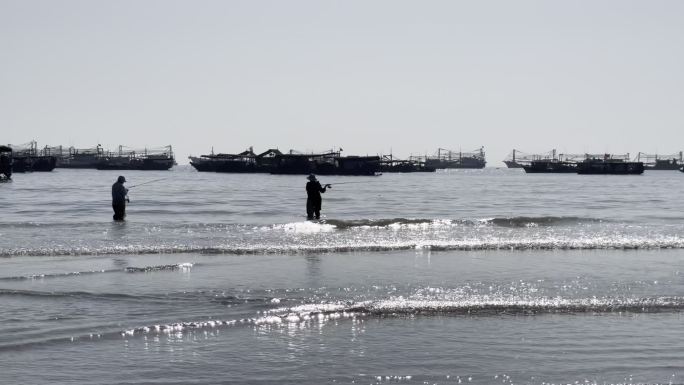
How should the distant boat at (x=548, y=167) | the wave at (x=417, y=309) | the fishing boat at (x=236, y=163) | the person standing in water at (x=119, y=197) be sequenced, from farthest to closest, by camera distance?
the distant boat at (x=548, y=167)
the fishing boat at (x=236, y=163)
the person standing in water at (x=119, y=197)
the wave at (x=417, y=309)

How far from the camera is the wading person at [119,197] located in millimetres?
24156

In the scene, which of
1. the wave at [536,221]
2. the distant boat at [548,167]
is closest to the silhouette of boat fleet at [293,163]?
the distant boat at [548,167]

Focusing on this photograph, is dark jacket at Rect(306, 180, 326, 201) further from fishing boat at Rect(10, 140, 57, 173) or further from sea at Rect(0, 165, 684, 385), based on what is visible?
fishing boat at Rect(10, 140, 57, 173)

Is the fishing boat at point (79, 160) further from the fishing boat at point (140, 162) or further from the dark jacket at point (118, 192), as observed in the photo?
the dark jacket at point (118, 192)

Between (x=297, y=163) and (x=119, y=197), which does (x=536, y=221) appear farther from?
(x=297, y=163)

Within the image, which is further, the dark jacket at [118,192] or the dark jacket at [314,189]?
the dark jacket at [314,189]

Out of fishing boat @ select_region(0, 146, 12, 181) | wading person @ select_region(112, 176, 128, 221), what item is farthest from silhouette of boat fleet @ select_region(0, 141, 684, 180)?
wading person @ select_region(112, 176, 128, 221)

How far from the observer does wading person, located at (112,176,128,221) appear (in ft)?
79.3

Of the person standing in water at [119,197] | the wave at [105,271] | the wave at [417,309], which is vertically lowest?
the wave at [105,271]

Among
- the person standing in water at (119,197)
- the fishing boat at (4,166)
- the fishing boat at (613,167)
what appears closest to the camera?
the person standing in water at (119,197)

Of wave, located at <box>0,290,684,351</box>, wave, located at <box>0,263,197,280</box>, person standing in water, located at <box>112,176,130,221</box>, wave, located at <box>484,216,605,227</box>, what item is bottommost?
wave, located at <box>484,216,605,227</box>

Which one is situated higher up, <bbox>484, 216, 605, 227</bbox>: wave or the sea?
the sea

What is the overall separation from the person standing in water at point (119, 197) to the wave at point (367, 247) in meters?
6.17

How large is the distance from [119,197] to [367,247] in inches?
399
